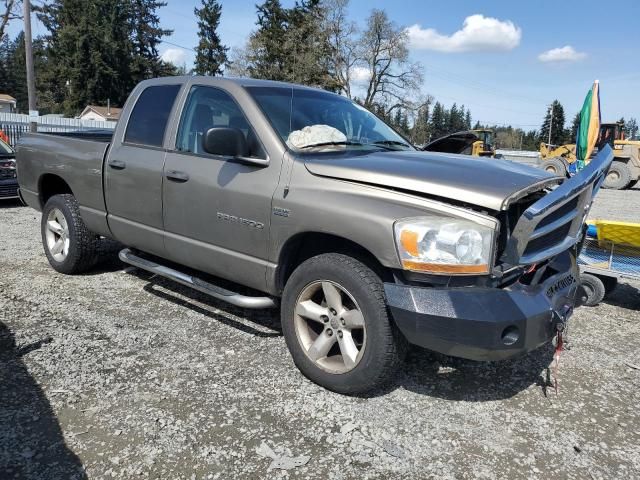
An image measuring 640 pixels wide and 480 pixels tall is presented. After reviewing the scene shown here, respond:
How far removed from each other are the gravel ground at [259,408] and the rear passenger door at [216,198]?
0.66 meters

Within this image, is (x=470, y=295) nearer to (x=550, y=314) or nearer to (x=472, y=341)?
(x=472, y=341)

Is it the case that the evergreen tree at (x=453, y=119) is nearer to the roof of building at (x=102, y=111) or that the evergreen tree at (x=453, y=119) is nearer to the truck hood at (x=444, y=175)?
the roof of building at (x=102, y=111)

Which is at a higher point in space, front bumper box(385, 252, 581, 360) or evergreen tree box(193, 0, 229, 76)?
evergreen tree box(193, 0, 229, 76)

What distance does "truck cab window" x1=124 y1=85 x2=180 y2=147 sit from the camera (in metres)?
4.24

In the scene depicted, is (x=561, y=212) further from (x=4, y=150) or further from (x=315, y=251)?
(x=4, y=150)

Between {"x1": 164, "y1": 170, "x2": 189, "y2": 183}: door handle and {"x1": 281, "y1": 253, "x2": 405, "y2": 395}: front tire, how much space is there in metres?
1.22

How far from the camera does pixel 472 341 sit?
2658mm

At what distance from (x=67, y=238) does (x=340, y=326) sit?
3476 mm

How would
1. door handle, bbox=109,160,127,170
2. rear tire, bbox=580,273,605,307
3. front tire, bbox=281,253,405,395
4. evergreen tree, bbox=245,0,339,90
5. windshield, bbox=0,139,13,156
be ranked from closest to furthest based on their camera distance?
1. front tire, bbox=281,253,405,395
2. door handle, bbox=109,160,127,170
3. rear tire, bbox=580,273,605,307
4. windshield, bbox=0,139,13,156
5. evergreen tree, bbox=245,0,339,90

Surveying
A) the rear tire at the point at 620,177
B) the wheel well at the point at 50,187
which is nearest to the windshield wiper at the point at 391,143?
the wheel well at the point at 50,187

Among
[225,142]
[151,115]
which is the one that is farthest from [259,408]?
[151,115]

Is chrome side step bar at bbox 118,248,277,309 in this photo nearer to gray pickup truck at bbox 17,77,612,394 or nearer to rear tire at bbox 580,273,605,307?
gray pickup truck at bbox 17,77,612,394

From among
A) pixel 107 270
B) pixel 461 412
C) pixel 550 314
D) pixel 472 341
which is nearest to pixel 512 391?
pixel 461 412

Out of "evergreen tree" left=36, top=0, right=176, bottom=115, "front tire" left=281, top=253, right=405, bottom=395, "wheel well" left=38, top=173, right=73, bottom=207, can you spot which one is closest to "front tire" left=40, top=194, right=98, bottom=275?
"wheel well" left=38, top=173, right=73, bottom=207
